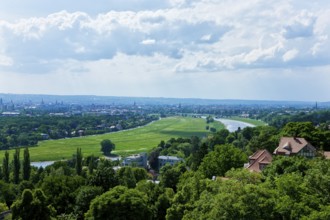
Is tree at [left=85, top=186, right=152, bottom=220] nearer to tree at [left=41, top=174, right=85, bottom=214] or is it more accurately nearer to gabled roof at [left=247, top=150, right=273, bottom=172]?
tree at [left=41, top=174, right=85, bottom=214]

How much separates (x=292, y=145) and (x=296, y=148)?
0.83m

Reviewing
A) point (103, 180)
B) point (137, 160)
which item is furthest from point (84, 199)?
point (137, 160)

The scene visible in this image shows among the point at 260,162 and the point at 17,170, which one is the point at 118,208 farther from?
the point at 17,170

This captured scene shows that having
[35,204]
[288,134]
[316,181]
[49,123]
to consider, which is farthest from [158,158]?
[49,123]

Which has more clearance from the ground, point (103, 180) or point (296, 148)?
point (296, 148)

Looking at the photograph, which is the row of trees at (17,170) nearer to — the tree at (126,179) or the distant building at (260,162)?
the tree at (126,179)

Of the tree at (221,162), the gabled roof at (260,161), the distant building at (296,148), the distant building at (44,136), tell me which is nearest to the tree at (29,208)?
the tree at (221,162)

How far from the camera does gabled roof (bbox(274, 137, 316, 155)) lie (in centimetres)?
4622

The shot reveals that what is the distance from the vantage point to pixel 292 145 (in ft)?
155

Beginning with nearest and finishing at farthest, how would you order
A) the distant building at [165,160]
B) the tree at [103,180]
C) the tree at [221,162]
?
1. the tree at [103,180]
2. the tree at [221,162]
3. the distant building at [165,160]

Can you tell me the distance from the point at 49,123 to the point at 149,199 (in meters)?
138

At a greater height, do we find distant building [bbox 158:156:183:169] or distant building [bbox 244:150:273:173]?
distant building [bbox 244:150:273:173]

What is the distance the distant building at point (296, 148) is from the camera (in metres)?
45.9

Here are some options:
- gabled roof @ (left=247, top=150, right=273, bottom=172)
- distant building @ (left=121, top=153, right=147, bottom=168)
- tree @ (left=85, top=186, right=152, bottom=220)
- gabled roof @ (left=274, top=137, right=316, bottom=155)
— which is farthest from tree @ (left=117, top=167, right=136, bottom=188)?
distant building @ (left=121, top=153, right=147, bottom=168)
